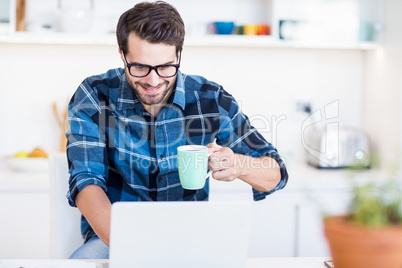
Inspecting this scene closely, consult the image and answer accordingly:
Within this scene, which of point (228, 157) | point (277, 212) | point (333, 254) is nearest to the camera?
point (333, 254)

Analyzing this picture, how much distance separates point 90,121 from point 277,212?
4.03ft

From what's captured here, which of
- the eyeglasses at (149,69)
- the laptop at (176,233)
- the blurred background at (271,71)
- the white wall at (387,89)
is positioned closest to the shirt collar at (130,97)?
the eyeglasses at (149,69)

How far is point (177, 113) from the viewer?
1839mm

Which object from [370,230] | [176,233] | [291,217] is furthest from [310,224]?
[370,230]

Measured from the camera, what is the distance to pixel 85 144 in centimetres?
168

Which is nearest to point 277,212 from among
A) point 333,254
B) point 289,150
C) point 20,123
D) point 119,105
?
point 289,150

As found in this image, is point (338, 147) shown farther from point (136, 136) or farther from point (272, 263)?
point (272, 263)

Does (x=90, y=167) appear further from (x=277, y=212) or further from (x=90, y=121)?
(x=277, y=212)

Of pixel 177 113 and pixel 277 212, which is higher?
pixel 177 113

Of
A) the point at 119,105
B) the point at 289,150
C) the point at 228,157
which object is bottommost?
the point at 289,150

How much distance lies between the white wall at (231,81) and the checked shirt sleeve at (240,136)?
1029 millimetres

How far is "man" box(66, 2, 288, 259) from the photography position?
1663 millimetres

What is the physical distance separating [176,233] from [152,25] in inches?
32.8

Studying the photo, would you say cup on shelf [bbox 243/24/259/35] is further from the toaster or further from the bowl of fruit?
the bowl of fruit
